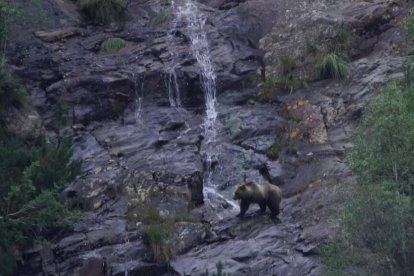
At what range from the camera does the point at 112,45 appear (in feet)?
99.0

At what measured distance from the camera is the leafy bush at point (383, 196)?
1606cm

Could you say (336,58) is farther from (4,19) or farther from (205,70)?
(4,19)

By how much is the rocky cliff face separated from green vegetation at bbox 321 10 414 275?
246 centimetres

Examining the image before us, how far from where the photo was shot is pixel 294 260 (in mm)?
19672

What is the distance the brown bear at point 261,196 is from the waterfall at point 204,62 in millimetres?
3251

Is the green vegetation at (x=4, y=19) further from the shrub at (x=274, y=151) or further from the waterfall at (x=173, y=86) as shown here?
the shrub at (x=274, y=151)

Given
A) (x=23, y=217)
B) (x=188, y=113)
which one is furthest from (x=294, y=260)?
(x=188, y=113)

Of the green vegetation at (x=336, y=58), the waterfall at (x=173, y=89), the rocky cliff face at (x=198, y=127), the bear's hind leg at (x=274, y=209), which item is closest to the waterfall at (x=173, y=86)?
the waterfall at (x=173, y=89)

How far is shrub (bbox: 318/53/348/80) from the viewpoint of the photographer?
88.1ft

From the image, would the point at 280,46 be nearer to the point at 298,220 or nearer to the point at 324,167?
the point at 324,167

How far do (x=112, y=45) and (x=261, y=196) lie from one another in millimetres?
10909

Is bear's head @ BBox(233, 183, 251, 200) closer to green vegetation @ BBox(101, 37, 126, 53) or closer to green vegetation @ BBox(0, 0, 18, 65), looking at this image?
green vegetation @ BBox(0, 0, 18, 65)

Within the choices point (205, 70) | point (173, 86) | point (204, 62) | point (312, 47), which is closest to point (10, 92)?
point (173, 86)

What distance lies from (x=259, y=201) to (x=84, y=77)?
929 cm
